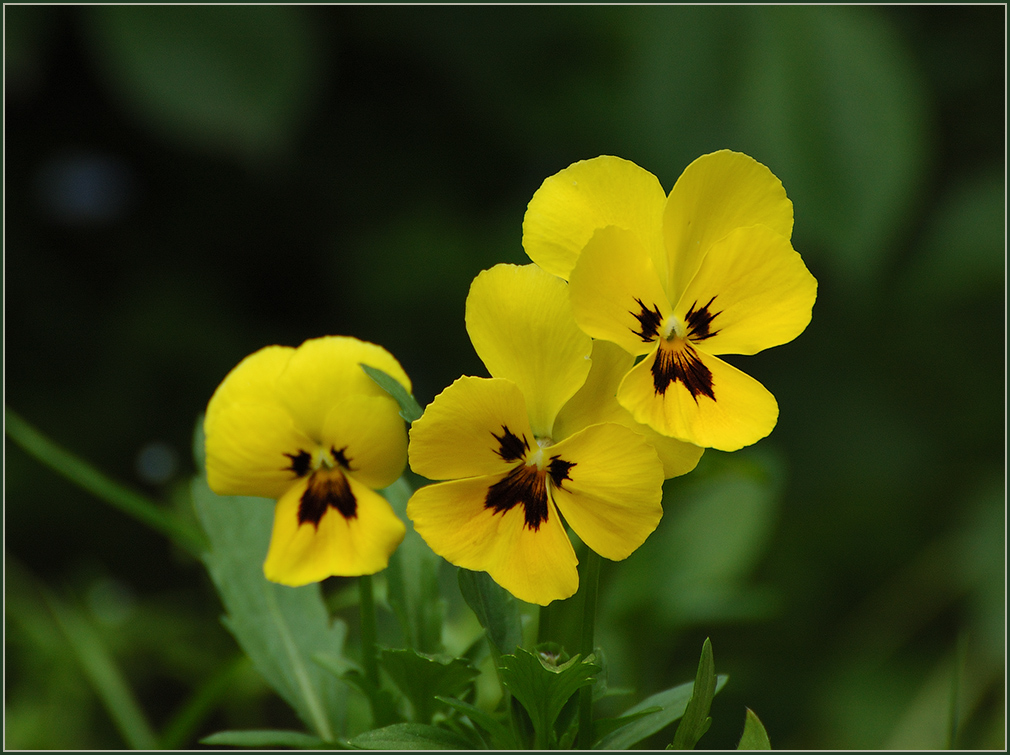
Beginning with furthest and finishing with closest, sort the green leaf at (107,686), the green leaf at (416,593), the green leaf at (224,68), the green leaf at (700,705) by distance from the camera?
1. the green leaf at (224,68)
2. the green leaf at (107,686)
3. the green leaf at (416,593)
4. the green leaf at (700,705)

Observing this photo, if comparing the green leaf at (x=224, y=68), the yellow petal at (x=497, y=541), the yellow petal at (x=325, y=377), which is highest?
the green leaf at (x=224, y=68)

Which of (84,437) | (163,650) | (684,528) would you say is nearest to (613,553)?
(684,528)

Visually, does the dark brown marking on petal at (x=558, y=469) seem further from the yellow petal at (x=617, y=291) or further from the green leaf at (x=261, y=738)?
the green leaf at (x=261, y=738)

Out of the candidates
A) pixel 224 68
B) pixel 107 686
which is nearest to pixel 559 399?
pixel 107 686

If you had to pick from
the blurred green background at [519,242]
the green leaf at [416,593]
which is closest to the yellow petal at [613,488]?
the green leaf at [416,593]

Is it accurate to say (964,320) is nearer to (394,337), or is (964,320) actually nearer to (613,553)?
(394,337)

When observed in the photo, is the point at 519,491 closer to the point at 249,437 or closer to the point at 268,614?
the point at 249,437

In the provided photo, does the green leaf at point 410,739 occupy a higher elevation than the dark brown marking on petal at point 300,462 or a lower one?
lower
